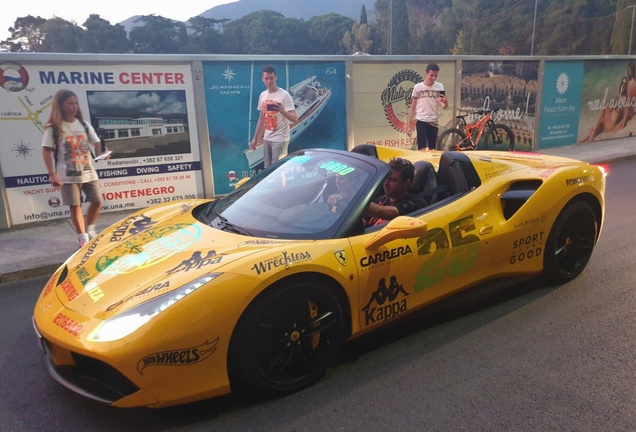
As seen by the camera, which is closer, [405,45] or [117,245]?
[117,245]

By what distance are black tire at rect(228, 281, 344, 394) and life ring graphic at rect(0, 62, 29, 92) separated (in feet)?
18.6

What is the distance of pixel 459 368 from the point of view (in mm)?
2963

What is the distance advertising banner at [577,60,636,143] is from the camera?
42.3ft

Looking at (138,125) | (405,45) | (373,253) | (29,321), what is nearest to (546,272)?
(373,253)

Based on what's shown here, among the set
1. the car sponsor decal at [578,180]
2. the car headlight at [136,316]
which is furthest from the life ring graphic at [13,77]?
the car sponsor decal at [578,180]

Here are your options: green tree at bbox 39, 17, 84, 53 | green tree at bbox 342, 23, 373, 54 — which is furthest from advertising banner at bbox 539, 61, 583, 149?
green tree at bbox 39, 17, 84, 53

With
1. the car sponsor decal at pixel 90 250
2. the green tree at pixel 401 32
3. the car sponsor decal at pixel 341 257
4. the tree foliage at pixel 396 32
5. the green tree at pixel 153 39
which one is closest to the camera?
the car sponsor decal at pixel 341 257

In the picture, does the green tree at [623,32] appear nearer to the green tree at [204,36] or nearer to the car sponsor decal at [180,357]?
the car sponsor decal at [180,357]

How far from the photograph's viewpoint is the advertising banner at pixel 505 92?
428 inches

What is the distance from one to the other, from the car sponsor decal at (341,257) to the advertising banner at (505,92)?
8.88 metres

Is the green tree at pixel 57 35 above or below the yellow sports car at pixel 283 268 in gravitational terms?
above

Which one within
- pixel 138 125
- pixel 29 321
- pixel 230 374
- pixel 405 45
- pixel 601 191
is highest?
pixel 405 45

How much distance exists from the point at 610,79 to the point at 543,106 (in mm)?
2802

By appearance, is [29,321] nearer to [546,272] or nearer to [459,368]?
[459,368]
